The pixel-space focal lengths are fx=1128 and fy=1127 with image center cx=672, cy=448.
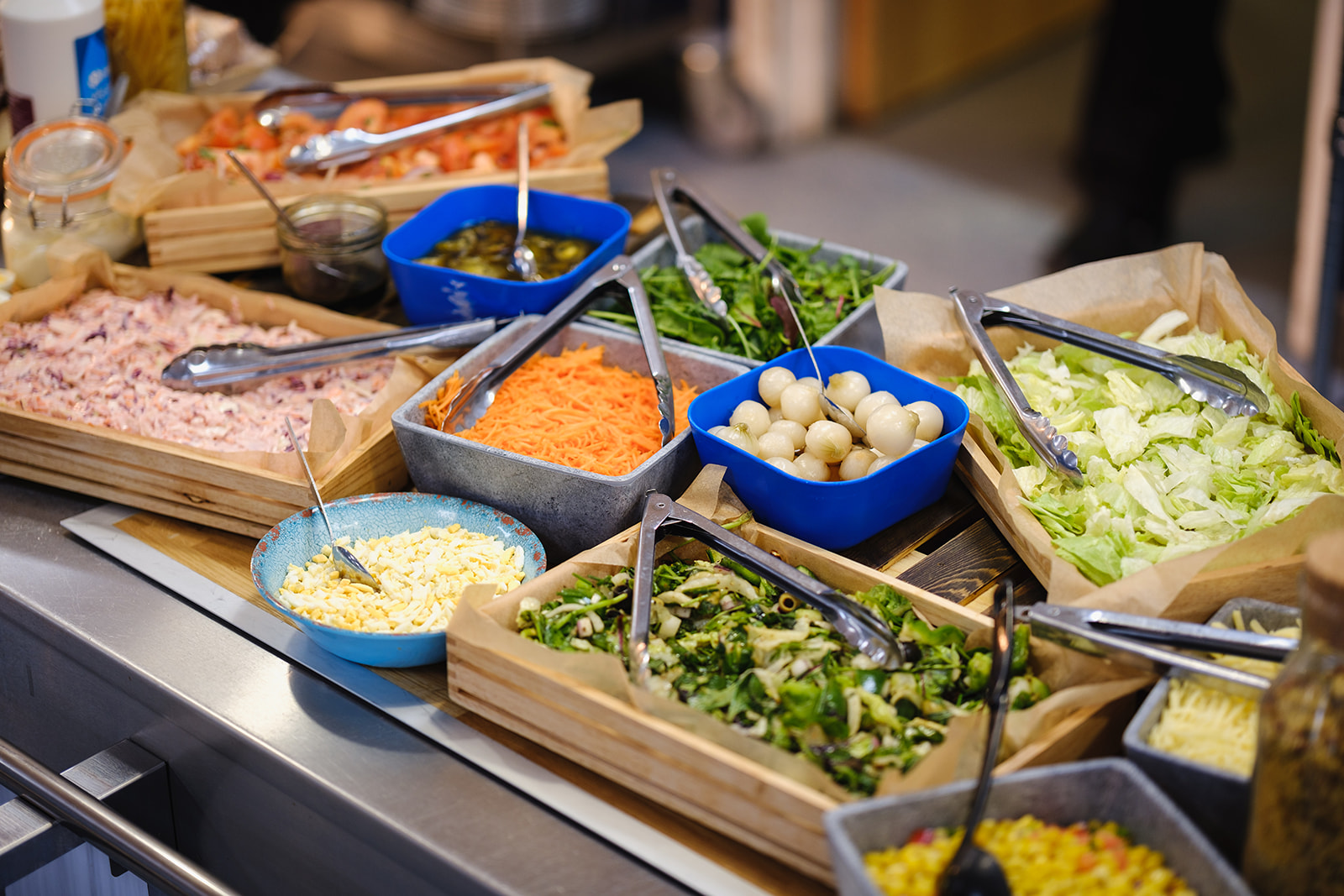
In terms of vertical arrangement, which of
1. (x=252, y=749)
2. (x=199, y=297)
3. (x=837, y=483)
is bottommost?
(x=252, y=749)

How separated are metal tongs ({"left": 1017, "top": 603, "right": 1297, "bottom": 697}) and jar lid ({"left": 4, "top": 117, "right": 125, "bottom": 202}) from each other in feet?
7.16

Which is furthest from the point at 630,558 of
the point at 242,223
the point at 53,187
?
the point at 53,187

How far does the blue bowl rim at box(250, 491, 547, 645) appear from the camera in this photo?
5.33 ft

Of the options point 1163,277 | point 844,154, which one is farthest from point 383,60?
point 1163,277

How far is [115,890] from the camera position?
1.88m

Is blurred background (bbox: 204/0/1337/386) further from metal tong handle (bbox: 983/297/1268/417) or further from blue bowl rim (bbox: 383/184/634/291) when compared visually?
metal tong handle (bbox: 983/297/1268/417)

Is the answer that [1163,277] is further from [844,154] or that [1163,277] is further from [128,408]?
[844,154]

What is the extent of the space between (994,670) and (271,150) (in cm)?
227

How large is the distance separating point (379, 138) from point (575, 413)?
1.29 metres

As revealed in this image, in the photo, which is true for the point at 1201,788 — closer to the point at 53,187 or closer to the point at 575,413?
the point at 575,413

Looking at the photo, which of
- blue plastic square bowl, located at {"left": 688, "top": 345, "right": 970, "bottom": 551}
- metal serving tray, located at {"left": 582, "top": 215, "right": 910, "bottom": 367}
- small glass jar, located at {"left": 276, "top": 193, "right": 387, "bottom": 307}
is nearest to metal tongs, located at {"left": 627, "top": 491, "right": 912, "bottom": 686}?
blue plastic square bowl, located at {"left": 688, "top": 345, "right": 970, "bottom": 551}

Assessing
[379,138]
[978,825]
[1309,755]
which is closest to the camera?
[1309,755]

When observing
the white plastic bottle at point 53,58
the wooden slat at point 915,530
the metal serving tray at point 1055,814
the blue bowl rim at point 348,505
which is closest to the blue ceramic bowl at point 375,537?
the blue bowl rim at point 348,505

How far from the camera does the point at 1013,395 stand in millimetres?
1971
